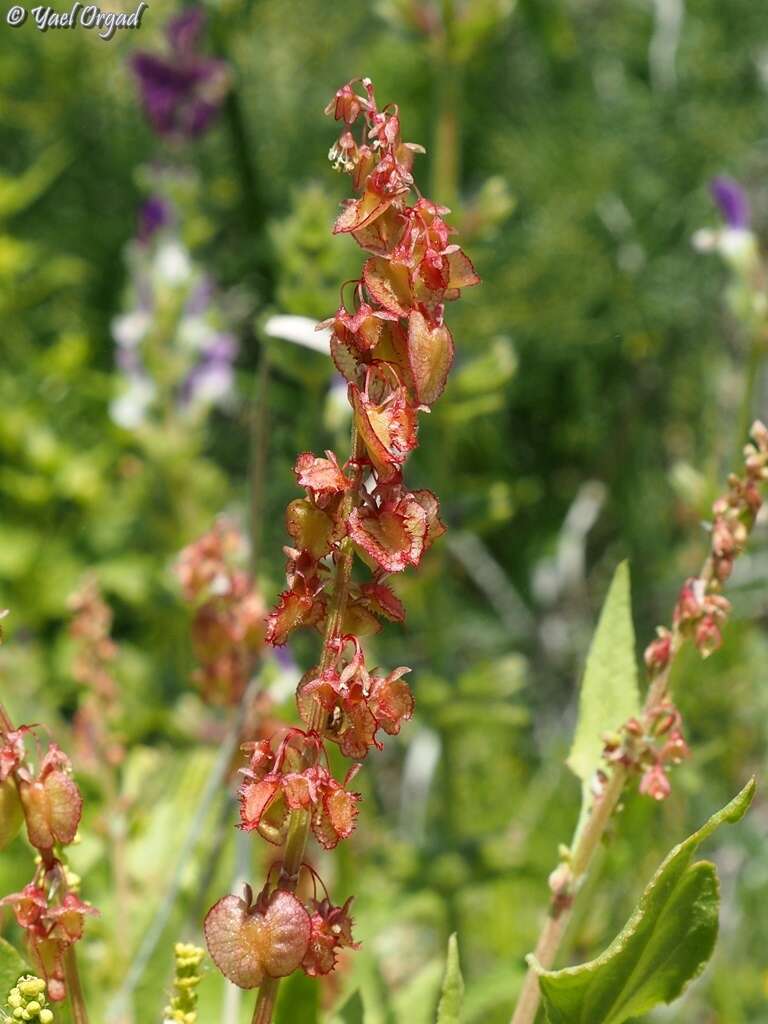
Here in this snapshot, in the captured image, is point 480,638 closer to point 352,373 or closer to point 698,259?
point 698,259

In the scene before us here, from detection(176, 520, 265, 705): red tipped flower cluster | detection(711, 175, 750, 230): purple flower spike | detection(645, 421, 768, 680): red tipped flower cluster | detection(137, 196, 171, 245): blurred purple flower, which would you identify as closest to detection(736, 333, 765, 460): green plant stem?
detection(711, 175, 750, 230): purple flower spike

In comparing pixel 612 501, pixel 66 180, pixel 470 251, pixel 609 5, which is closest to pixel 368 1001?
pixel 470 251

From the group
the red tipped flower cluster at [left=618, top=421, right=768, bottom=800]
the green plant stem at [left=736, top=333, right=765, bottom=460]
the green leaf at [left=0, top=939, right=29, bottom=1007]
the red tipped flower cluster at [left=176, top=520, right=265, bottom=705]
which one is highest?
the green plant stem at [left=736, top=333, right=765, bottom=460]

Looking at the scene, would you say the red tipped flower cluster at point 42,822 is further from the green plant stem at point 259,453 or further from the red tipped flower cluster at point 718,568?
the green plant stem at point 259,453

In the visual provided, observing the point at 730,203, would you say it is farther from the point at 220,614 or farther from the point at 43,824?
the point at 43,824

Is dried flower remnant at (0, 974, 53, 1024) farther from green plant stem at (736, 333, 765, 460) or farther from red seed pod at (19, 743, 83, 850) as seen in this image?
green plant stem at (736, 333, 765, 460)

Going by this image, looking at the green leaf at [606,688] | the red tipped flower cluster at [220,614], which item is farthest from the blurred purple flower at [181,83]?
the green leaf at [606,688]
